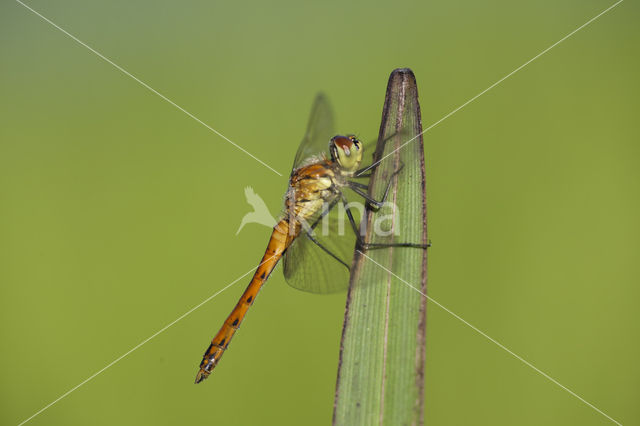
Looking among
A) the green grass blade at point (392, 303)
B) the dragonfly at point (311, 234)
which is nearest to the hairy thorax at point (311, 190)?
the dragonfly at point (311, 234)

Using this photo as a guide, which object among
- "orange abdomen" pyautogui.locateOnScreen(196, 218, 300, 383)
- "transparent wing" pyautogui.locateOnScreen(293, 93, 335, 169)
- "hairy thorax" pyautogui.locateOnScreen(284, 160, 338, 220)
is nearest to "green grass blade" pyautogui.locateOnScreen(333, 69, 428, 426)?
"hairy thorax" pyautogui.locateOnScreen(284, 160, 338, 220)

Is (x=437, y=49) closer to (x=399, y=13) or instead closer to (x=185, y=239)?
(x=399, y=13)

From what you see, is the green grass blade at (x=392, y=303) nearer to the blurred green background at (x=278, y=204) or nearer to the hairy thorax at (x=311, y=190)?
the hairy thorax at (x=311, y=190)

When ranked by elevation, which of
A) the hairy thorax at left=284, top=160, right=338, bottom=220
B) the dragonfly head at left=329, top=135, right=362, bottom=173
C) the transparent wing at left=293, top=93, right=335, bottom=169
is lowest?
the hairy thorax at left=284, top=160, right=338, bottom=220

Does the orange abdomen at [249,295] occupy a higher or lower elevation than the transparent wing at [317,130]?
lower

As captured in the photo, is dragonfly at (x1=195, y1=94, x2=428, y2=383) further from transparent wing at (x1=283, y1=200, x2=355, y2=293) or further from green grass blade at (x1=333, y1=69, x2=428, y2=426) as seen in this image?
green grass blade at (x1=333, y1=69, x2=428, y2=426)

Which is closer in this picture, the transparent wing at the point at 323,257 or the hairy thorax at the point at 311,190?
the transparent wing at the point at 323,257
